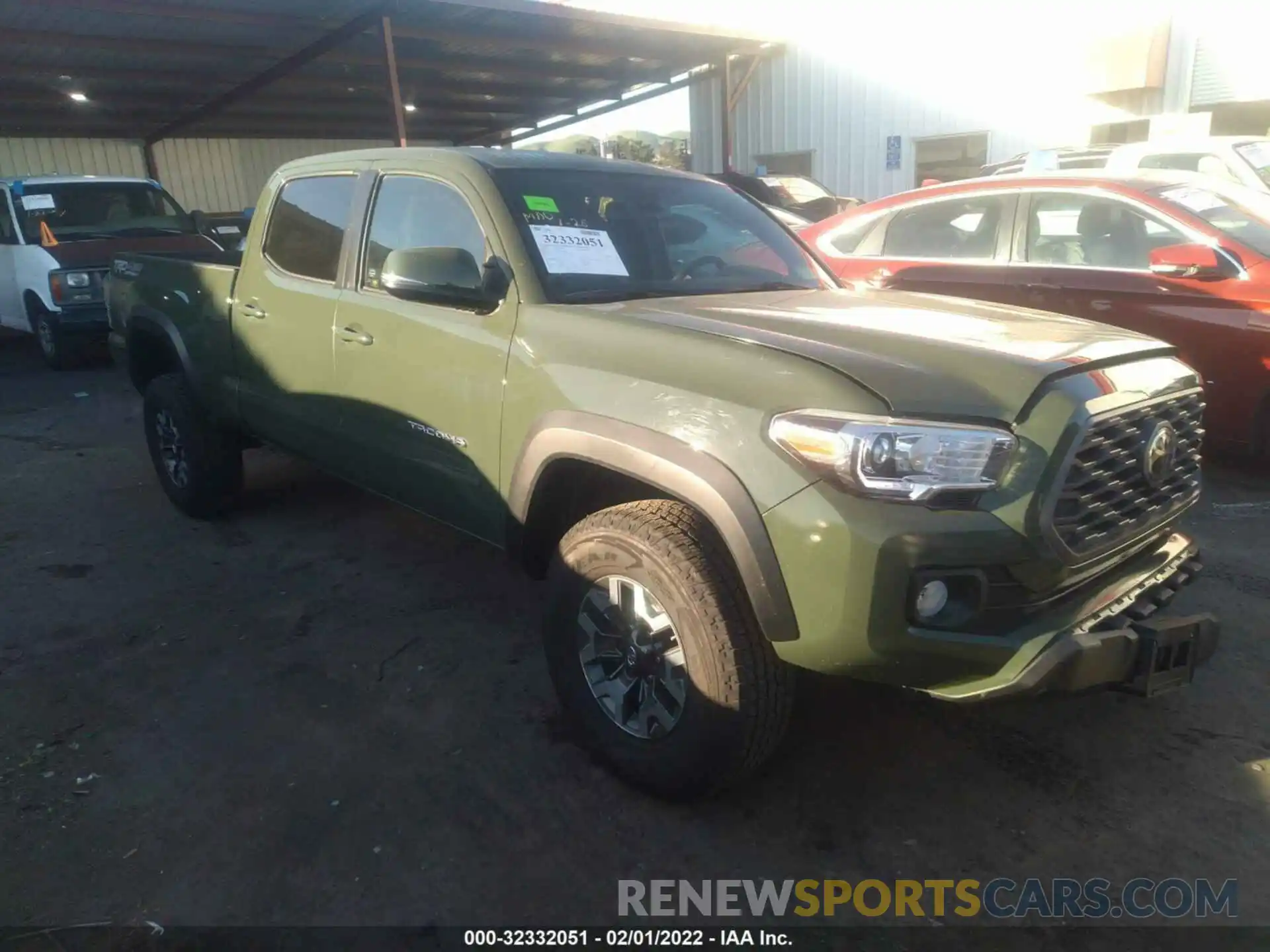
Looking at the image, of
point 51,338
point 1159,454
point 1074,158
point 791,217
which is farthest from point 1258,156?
point 51,338

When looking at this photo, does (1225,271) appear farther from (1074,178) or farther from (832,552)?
(832,552)

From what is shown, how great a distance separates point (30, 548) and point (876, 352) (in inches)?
175

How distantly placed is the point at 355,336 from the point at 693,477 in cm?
183

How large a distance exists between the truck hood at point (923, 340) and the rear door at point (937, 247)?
277 cm

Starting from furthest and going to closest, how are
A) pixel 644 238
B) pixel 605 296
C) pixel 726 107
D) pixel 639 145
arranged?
pixel 639 145 < pixel 726 107 < pixel 644 238 < pixel 605 296

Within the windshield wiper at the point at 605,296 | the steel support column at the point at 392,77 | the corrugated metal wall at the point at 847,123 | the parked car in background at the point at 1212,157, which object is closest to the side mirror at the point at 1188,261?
the windshield wiper at the point at 605,296

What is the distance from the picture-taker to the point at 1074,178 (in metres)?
5.53

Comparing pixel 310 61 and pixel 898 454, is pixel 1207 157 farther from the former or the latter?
pixel 310 61

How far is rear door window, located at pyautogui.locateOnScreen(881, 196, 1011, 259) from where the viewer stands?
586 centimetres

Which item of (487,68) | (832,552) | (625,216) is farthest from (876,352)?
(487,68)

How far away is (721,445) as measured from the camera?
7.42 feet

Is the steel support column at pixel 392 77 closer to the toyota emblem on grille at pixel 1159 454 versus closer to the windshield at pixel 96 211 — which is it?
the windshield at pixel 96 211

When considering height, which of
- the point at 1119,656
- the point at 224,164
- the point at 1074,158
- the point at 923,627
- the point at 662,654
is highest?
the point at 224,164

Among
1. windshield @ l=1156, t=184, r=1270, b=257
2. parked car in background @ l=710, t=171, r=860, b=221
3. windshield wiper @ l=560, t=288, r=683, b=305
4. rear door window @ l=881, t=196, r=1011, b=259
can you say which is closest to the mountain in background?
parked car in background @ l=710, t=171, r=860, b=221
